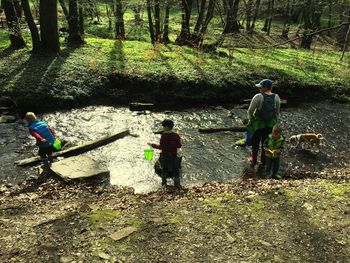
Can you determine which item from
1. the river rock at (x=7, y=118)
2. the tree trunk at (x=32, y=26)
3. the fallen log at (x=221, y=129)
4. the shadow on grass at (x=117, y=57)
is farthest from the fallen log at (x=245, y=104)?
the tree trunk at (x=32, y=26)

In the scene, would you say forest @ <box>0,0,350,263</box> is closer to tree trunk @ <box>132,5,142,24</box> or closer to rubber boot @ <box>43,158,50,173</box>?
rubber boot @ <box>43,158,50,173</box>

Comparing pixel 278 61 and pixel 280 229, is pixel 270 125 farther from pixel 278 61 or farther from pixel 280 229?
pixel 278 61

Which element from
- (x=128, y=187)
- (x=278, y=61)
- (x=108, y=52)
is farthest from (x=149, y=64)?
(x=128, y=187)

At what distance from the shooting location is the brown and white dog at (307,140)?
13547 mm

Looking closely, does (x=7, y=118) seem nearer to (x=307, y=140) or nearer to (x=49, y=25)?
(x=49, y=25)

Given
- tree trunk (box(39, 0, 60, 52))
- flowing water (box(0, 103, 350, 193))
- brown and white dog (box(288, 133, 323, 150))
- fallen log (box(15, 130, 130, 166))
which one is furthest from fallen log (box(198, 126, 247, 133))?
tree trunk (box(39, 0, 60, 52))

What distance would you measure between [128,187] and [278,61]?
1804 cm

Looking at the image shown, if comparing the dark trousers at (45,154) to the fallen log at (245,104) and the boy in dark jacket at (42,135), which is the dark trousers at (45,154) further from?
the fallen log at (245,104)

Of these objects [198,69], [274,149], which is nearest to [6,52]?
[198,69]

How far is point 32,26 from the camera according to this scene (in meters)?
20.8

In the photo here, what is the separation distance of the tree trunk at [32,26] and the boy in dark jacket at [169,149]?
14.4m

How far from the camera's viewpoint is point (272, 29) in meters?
49.4

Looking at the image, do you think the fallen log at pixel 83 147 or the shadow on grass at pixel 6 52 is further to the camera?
the shadow on grass at pixel 6 52

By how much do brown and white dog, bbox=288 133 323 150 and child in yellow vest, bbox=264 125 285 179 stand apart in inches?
99.3
